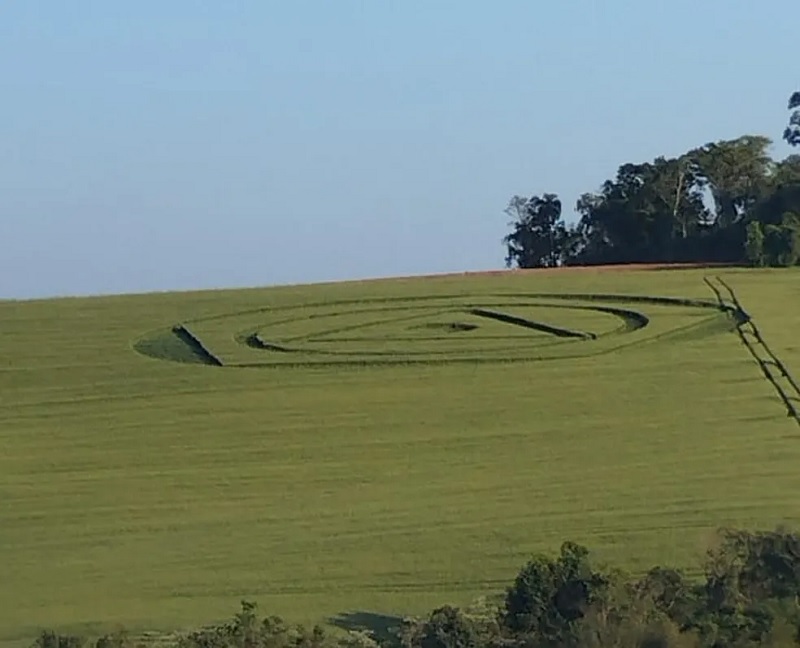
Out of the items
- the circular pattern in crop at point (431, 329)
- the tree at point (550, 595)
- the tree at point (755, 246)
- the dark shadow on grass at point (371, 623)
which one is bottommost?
the dark shadow on grass at point (371, 623)

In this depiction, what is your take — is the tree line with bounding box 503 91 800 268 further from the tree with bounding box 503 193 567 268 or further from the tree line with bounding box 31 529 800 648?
the tree line with bounding box 31 529 800 648

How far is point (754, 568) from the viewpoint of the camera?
57.6 feet

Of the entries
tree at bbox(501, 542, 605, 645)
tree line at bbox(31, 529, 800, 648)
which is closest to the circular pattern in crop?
tree line at bbox(31, 529, 800, 648)

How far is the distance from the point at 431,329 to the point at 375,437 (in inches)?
240

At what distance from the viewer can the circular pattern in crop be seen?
31.3 metres

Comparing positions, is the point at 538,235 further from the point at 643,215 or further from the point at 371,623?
the point at 371,623

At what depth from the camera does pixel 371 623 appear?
19922mm

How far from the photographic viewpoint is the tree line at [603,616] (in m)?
15.6

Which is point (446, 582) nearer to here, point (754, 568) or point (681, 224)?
point (754, 568)

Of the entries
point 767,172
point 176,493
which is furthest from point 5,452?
point 767,172

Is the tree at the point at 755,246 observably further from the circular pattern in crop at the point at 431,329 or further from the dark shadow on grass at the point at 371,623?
the dark shadow on grass at the point at 371,623

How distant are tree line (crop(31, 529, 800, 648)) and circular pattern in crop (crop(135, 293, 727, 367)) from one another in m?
12.3

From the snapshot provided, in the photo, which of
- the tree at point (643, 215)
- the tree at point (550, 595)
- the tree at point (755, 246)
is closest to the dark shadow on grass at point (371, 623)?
the tree at point (550, 595)

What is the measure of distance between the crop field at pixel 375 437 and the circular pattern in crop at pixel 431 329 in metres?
0.07
